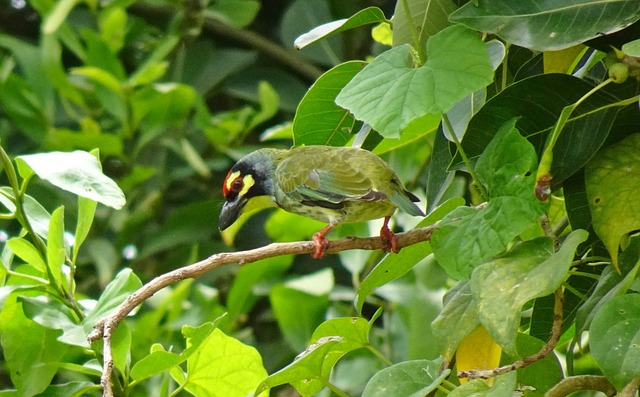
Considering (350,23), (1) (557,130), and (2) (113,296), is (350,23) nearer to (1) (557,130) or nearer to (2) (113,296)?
(1) (557,130)

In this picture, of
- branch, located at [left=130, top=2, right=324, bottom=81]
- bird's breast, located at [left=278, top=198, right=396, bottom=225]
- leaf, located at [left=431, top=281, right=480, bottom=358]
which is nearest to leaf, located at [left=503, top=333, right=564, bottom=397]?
leaf, located at [left=431, top=281, right=480, bottom=358]

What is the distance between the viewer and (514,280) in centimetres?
100

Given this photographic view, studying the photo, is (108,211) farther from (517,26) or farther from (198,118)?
(517,26)

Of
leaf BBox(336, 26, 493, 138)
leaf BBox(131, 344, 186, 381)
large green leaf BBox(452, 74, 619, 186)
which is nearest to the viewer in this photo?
leaf BBox(336, 26, 493, 138)

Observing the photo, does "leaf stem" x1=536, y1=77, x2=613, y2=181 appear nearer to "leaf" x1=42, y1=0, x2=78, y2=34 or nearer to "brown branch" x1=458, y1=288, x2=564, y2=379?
"brown branch" x1=458, y1=288, x2=564, y2=379

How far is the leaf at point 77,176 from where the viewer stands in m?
1.20

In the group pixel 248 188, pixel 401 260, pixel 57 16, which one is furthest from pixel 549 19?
pixel 57 16

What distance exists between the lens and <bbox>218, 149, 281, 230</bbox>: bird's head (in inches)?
72.8

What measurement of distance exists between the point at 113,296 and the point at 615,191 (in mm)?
662

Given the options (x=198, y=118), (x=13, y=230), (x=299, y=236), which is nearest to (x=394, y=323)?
(x=299, y=236)

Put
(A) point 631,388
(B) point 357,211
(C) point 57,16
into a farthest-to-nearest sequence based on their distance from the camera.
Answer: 1. (C) point 57,16
2. (B) point 357,211
3. (A) point 631,388

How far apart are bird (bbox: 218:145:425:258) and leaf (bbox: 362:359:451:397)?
0.26 meters

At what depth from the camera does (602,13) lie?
108 centimetres

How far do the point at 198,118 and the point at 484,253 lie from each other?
7.18 feet
